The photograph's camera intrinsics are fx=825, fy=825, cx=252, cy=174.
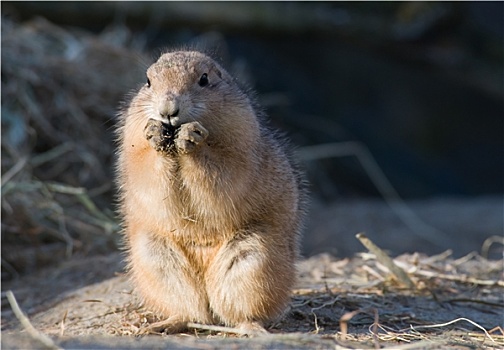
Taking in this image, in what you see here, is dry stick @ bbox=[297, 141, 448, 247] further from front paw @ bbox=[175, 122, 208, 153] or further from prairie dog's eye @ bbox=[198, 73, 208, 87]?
front paw @ bbox=[175, 122, 208, 153]

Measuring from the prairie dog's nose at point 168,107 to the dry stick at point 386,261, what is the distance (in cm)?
156

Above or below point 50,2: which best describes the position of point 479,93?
below

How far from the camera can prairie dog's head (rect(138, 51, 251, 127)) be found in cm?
384

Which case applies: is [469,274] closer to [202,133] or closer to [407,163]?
[202,133]

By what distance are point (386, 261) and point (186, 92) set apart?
181 centimetres

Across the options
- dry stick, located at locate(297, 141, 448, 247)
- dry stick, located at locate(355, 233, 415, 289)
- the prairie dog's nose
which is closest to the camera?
the prairie dog's nose

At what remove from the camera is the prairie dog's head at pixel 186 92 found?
12.6 feet

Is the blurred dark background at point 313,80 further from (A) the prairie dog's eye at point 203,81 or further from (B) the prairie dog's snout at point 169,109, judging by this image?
(B) the prairie dog's snout at point 169,109

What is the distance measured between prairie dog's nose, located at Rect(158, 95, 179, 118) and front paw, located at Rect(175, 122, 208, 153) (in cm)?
8

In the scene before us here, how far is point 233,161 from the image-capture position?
158 inches

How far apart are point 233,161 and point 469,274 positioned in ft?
8.36

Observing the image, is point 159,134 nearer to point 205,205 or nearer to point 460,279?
point 205,205

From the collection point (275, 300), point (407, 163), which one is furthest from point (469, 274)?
point (407, 163)

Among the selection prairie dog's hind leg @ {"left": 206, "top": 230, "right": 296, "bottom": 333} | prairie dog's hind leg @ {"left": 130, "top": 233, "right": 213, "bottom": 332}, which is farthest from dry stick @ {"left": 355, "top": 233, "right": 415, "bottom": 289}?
prairie dog's hind leg @ {"left": 130, "top": 233, "right": 213, "bottom": 332}
